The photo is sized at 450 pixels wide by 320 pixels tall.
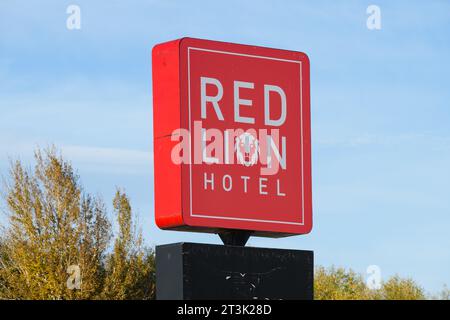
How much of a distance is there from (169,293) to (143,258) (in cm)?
4552

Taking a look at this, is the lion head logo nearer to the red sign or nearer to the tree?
the red sign

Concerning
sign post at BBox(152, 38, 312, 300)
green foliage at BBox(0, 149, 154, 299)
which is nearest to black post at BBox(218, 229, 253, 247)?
sign post at BBox(152, 38, 312, 300)

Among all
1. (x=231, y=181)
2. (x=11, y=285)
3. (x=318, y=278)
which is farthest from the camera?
(x=318, y=278)

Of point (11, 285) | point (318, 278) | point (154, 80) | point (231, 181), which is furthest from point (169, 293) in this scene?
point (318, 278)

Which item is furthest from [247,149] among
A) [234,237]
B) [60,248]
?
[60,248]

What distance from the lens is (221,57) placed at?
1266 cm

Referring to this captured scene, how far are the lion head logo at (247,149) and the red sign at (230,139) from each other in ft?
0.04

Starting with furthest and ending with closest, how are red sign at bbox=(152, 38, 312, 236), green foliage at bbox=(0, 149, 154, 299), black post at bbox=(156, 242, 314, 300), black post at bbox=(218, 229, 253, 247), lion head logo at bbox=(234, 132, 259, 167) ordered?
green foliage at bbox=(0, 149, 154, 299) → black post at bbox=(218, 229, 253, 247) → lion head logo at bbox=(234, 132, 259, 167) → red sign at bbox=(152, 38, 312, 236) → black post at bbox=(156, 242, 314, 300)

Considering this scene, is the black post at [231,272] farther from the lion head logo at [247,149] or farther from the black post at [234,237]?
the lion head logo at [247,149]

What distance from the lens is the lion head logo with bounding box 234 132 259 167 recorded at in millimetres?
12555

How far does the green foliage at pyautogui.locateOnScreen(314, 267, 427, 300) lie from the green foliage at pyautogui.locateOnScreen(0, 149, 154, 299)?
418 inches

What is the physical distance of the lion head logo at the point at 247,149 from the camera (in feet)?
41.2

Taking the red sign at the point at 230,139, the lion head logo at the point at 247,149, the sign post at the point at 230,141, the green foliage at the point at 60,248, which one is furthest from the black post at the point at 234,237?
the green foliage at the point at 60,248
